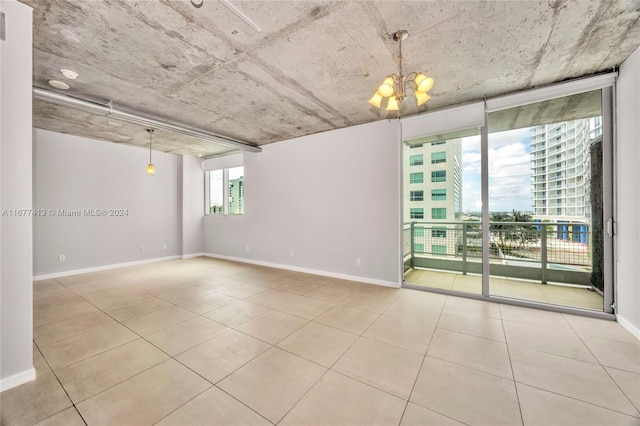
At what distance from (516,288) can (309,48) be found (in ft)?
15.1

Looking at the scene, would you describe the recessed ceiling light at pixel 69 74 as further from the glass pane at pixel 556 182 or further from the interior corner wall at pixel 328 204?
the glass pane at pixel 556 182

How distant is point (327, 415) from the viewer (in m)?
1.56

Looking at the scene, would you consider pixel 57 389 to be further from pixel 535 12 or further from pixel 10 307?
pixel 535 12

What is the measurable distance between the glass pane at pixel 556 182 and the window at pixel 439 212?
79 cm

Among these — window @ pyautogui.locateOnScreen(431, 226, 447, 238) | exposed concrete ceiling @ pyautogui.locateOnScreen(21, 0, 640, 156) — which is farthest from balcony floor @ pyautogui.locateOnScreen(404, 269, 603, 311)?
exposed concrete ceiling @ pyautogui.locateOnScreen(21, 0, 640, 156)

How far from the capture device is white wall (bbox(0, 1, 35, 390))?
1.75 m

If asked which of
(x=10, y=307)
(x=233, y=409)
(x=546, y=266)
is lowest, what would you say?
(x=233, y=409)

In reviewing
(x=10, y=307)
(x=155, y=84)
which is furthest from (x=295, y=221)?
(x=10, y=307)

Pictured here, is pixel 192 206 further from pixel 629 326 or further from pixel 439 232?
pixel 629 326

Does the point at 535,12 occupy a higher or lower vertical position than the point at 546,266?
higher

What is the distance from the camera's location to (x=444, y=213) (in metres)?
4.64

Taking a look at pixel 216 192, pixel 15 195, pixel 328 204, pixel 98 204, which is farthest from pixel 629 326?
pixel 98 204

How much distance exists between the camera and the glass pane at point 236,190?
659 centimetres

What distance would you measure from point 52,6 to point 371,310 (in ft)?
13.7
